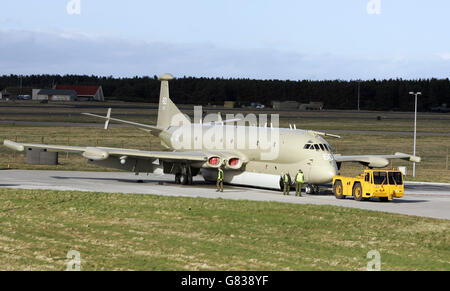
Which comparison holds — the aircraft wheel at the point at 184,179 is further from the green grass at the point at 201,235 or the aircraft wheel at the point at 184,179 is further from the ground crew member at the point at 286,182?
the green grass at the point at 201,235

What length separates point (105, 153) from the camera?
45.5 metres

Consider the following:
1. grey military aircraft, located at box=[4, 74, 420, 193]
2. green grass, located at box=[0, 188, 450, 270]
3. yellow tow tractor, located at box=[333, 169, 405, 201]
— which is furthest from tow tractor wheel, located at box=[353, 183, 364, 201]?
green grass, located at box=[0, 188, 450, 270]

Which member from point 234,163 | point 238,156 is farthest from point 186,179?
point 238,156

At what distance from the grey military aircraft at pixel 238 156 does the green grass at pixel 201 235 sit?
318 inches

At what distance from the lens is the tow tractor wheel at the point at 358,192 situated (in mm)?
40969

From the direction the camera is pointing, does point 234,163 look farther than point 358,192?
Yes

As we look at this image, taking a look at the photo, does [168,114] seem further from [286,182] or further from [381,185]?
[381,185]

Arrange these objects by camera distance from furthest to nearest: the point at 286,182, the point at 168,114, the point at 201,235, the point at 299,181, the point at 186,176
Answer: the point at 168,114
the point at 186,176
the point at 286,182
the point at 299,181
the point at 201,235

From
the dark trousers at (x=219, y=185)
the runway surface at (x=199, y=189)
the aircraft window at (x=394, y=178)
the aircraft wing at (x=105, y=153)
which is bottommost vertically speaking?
the runway surface at (x=199, y=189)

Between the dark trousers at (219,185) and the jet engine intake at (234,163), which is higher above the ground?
the jet engine intake at (234,163)

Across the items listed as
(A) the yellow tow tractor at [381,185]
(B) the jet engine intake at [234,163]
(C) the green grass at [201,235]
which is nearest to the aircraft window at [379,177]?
(A) the yellow tow tractor at [381,185]

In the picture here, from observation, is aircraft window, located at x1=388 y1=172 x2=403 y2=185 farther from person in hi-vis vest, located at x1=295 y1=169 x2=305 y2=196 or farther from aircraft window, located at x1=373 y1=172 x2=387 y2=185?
person in hi-vis vest, located at x1=295 y1=169 x2=305 y2=196

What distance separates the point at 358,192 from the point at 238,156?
368 inches
